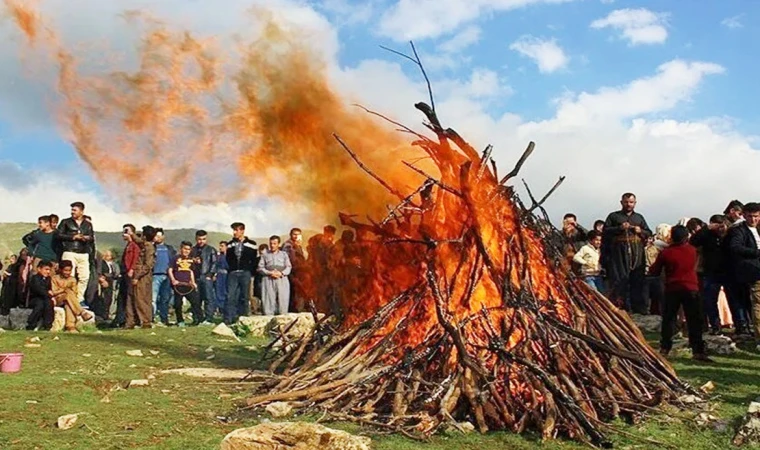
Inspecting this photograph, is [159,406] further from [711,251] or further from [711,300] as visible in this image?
[711,300]

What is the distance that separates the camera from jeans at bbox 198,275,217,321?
671 inches

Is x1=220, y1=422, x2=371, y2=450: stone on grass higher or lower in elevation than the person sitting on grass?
lower

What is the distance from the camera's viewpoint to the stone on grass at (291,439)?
492 cm

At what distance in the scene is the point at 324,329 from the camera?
848 cm

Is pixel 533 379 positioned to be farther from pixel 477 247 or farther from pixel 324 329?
pixel 324 329

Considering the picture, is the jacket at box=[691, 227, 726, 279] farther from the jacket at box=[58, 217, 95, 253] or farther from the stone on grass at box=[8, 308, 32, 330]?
the stone on grass at box=[8, 308, 32, 330]

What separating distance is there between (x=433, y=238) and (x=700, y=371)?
13.0 feet

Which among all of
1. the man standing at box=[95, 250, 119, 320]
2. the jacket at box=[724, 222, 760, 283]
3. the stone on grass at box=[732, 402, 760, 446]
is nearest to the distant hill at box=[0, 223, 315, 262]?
the man standing at box=[95, 250, 119, 320]

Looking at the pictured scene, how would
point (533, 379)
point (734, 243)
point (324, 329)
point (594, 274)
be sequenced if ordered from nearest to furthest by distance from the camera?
point (533, 379) → point (324, 329) → point (734, 243) → point (594, 274)

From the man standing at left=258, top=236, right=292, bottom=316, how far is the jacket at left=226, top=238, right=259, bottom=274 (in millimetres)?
240

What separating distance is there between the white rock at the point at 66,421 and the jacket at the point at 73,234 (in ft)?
32.0

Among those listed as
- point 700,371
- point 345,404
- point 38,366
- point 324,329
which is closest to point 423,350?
point 345,404

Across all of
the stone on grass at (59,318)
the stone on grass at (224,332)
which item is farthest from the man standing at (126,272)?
the stone on grass at (224,332)

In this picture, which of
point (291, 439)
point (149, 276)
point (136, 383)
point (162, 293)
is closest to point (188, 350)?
point (136, 383)
